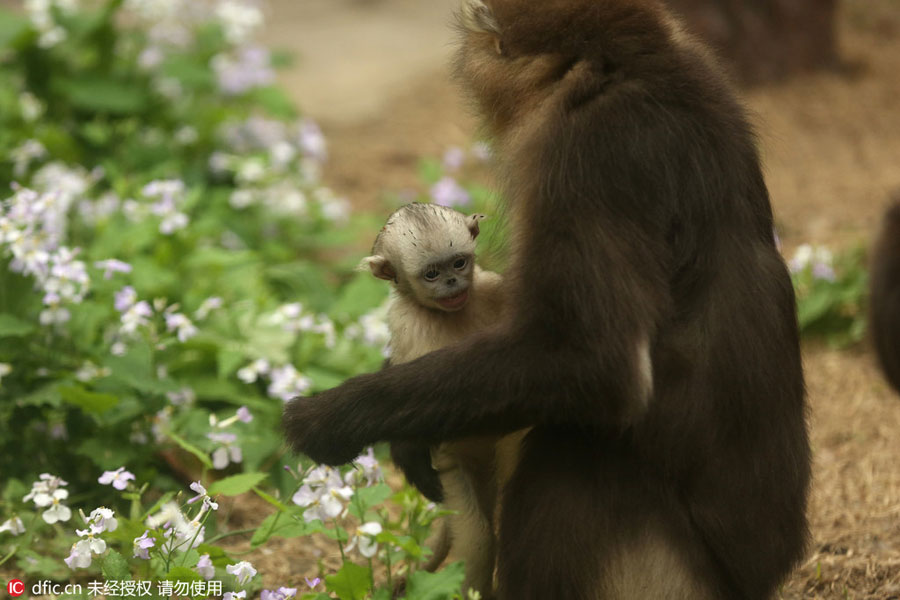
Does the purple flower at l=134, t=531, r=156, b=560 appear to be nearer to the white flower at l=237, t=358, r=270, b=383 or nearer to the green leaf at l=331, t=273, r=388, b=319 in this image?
the white flower at l=237, t=358, r=270, b=383

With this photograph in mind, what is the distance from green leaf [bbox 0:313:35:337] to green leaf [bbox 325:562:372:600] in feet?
5.32

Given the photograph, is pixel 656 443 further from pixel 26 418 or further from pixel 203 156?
pixel 203 156

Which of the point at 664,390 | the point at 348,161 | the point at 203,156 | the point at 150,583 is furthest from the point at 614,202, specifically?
the point at 348,161

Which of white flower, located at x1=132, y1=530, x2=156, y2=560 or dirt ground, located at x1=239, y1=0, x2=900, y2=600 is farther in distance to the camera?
dirt ground, located at x1=239, y1=0, x2=900, y2=600

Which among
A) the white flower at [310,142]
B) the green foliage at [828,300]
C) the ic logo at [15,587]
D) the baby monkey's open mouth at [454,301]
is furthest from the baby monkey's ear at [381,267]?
the white flower at [310,142]

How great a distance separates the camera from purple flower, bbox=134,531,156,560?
2.93 m

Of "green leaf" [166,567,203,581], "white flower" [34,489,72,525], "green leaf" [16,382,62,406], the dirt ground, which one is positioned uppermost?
"green leaf" [166,567,203,581]

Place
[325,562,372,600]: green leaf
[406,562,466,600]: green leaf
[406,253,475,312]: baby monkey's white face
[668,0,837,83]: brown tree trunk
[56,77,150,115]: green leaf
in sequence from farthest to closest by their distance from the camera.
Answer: [668,0,837,83]: brown tree trunk, [56,77,150,115]: green leaf, [406,253,475,312]: baby monkey's white face, [325,562,372,600]: green leaf, [406,562,466,600]: green leaf

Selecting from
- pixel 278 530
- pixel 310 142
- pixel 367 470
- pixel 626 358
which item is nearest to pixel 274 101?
pixel 310 142

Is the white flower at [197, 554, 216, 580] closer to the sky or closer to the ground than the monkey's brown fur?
closer to the sky

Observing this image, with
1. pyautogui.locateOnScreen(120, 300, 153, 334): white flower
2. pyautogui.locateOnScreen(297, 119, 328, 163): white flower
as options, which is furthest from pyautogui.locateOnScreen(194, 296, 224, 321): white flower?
pyautogui.locateOnScreen(297, 119, 328, 163): white flower

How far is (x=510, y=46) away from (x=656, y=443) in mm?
1129

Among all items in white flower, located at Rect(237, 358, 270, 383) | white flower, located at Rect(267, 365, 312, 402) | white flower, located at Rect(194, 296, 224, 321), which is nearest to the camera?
white flower, located at Rect(267, 365, 312, 402)

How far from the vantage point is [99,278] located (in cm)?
438
